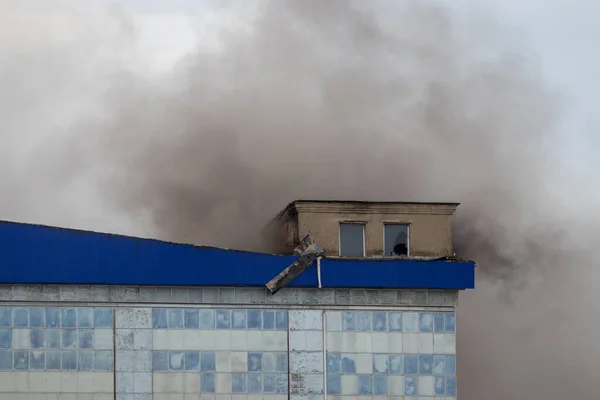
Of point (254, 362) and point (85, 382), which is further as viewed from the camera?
point (254, 362)

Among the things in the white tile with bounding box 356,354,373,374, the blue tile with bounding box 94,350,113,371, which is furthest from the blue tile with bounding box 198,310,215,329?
the white tile with bounding box 356,354,373,374

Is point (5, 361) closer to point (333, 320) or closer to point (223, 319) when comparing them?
point (223, 319)

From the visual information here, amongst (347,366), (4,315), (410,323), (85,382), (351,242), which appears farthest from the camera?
(351,242)

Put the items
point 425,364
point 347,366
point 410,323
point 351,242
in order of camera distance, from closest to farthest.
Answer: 1. point 347,366
2. point 425,364
3. point 410,323
4. point 351,242

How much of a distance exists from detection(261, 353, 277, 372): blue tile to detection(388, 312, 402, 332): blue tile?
10.2 feet

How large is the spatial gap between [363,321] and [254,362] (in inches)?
118

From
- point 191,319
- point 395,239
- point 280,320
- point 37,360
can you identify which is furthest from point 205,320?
point 395,239

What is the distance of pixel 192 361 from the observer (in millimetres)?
22219

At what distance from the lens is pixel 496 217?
108ft

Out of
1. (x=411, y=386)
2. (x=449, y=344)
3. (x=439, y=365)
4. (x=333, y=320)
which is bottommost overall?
(x=411, y=386)

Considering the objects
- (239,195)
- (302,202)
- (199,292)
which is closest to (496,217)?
(239,195)

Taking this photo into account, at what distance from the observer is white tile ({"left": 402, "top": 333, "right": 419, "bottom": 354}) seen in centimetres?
2241

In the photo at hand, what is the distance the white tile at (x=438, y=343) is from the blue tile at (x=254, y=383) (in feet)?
15.0

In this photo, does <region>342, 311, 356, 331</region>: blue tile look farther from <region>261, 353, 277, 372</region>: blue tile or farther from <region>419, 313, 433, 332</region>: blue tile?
<region>261, 353, 277, 372</region>: blue tile
